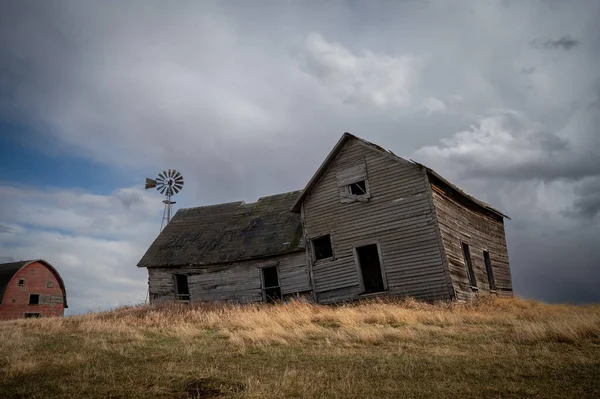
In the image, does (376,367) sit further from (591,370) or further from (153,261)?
(153,261)

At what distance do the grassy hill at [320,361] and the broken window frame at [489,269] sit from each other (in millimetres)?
8779

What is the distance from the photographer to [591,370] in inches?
211

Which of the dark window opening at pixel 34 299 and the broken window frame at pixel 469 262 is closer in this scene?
the broken window frame at pixel 469 262

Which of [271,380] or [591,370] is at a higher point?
[271,380]

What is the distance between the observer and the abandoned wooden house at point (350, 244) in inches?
601

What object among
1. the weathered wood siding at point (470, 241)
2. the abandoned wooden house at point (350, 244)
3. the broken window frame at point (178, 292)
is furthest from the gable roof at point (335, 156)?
the broken window frame at point (178, 292)

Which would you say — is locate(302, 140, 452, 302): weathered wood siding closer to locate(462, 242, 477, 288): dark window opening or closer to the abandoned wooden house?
the abandoned wooden house

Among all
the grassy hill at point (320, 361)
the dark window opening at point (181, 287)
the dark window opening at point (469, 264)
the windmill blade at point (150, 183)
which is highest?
the windmill blade at point (150, 183)

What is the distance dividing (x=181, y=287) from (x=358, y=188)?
1215 centimetres

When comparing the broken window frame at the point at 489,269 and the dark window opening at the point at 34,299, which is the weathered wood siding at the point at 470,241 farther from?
the dark window opening at the point at 34,299

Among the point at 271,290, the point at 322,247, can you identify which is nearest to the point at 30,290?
the point at 271,290

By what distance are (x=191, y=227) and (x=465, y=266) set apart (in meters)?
16.0

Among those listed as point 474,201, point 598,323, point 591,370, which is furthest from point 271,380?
point 474,201

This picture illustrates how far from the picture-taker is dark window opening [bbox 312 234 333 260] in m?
18.5
